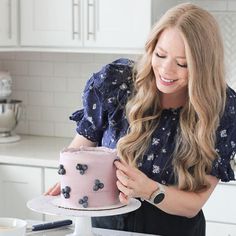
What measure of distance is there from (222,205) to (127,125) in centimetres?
101

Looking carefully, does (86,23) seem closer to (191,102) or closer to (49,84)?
(49,84)

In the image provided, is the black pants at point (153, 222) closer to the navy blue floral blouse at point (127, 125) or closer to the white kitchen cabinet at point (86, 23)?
the navy blue floral blouse at point (127, 125)

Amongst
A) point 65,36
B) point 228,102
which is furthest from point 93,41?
point 228,102

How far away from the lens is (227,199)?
9.44 ft

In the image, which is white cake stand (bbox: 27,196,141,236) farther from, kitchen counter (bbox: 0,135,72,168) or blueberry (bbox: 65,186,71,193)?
kitchen counter (bbox: 0,135,72,168)

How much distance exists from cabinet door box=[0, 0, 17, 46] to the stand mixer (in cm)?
21

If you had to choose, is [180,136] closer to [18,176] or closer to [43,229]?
[43,229]

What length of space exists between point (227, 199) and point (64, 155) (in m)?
1.39

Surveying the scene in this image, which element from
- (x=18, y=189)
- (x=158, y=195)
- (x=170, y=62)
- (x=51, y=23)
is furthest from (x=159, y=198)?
(x=51, y=23)

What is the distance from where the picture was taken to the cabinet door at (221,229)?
2895 mm

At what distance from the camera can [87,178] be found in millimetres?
1652

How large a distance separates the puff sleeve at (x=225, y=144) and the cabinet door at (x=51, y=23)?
4.73 feet

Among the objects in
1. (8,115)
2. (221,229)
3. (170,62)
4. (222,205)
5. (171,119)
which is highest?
(170,62)

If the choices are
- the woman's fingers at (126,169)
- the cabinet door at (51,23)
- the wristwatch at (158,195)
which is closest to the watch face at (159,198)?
the wristwatch at (158,195)
